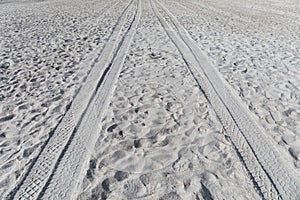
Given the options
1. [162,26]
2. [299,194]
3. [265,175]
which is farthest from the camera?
[162,26]

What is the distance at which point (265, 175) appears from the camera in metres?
3.71

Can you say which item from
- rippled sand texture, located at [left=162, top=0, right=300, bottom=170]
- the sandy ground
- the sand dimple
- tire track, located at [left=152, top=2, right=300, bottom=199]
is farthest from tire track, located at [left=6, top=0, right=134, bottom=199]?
rippled sand texture, located at [left=162, top=0, right=300, bottom=170]

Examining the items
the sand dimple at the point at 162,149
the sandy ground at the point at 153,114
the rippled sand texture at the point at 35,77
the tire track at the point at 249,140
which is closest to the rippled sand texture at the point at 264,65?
the sandy ground at the point at 153,114

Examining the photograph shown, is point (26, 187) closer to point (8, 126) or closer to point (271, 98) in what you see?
point (8, 126)

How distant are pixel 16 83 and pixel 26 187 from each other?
3.60 m

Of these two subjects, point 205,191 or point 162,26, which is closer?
point 205,191

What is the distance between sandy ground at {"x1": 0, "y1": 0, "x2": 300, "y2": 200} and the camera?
12.0 ft

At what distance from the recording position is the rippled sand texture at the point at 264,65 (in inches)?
193

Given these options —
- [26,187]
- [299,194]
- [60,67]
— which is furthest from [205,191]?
[60,67]

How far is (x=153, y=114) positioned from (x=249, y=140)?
169 centimetres

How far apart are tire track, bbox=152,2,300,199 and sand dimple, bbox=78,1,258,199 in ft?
0.50

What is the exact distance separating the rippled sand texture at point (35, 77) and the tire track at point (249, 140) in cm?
287

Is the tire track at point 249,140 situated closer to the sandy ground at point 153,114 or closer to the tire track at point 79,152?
the sandy ground at point 153,114

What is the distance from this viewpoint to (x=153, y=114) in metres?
Result: 5.22
